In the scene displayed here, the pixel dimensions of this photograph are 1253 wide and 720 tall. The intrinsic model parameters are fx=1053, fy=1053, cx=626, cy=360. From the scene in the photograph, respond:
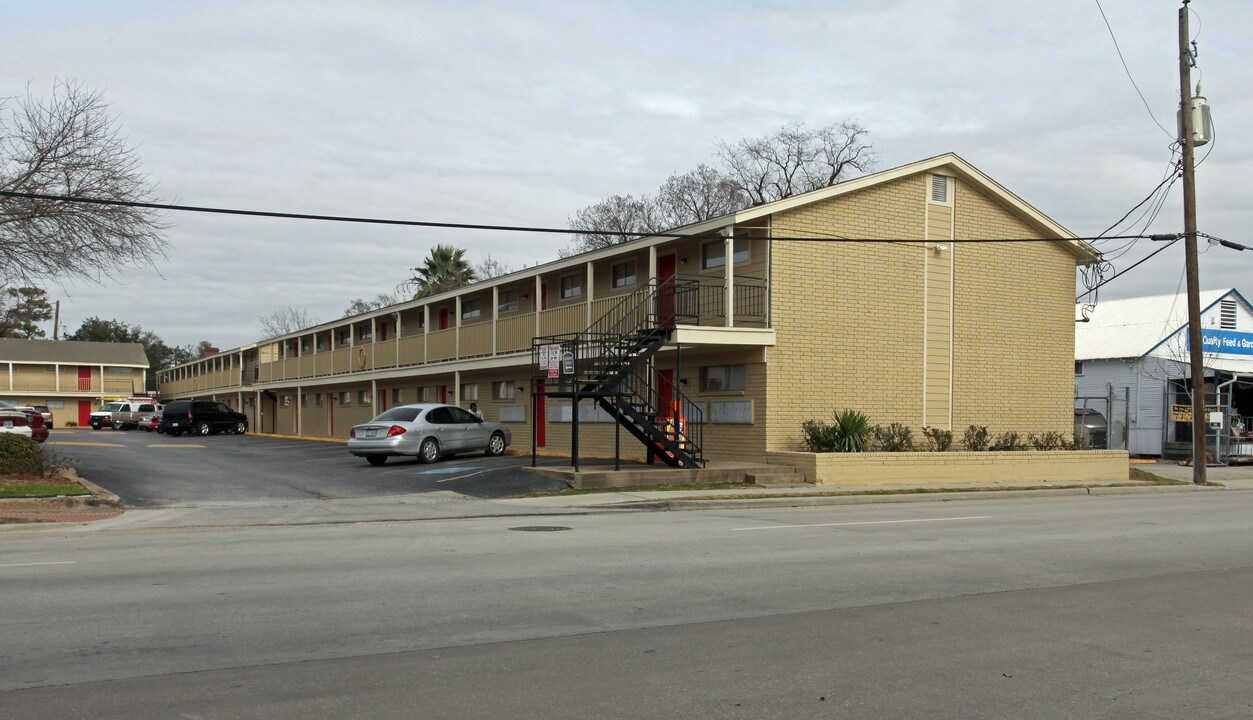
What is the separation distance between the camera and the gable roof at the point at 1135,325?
128ft

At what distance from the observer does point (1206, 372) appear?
4106cm

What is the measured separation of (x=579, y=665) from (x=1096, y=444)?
33.1 meters

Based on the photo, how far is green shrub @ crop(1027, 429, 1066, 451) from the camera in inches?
1043

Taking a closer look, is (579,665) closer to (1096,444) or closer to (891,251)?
(891,251)

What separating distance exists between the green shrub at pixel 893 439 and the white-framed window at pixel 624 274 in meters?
7.82

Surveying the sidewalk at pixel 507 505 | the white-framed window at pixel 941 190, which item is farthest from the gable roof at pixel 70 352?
the white-framed window at pixel 941 190

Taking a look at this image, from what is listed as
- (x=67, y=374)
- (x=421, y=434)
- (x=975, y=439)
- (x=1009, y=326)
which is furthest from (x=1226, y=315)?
(x=67, y=374)

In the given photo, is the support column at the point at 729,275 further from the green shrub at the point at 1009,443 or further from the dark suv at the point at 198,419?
the dark suv at the point at 198,419

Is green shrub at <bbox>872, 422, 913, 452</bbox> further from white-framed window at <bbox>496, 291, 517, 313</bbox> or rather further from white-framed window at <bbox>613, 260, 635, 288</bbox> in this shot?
white-framed window at <bbox>496, 291, 517, 313</bbox>

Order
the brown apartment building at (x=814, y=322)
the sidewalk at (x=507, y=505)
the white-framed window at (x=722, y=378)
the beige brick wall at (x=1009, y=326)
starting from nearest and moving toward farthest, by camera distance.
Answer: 1. the sidewalk at (x=507, y=505)
2. the brown apartment building at (x=814, y=322)
3. the white-framed window at (x=722, y=378)
4. the beige brick wall at (x=1009, y=326)

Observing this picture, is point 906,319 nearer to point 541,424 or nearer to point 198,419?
point 541,424

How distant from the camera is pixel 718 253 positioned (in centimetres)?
2544

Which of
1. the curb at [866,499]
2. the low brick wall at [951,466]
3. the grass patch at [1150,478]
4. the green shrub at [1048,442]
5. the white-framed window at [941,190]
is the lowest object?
the grass patch at [1150,478]

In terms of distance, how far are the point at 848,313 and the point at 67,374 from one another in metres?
76.6
